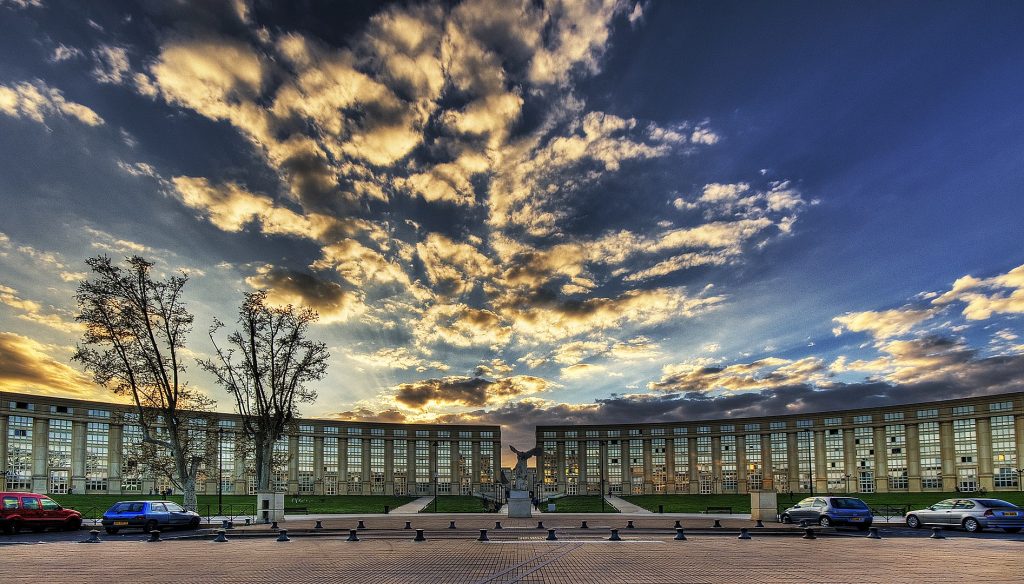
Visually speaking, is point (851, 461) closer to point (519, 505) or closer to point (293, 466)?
point (519, 505)

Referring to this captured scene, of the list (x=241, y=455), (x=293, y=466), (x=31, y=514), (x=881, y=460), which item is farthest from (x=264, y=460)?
(x=881, y=460)

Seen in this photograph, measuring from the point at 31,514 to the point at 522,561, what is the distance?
24.6m

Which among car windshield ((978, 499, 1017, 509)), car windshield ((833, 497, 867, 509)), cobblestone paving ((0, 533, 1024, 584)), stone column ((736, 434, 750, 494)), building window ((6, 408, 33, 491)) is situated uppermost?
cobblestone paving ((0, 533, 1024, 584))

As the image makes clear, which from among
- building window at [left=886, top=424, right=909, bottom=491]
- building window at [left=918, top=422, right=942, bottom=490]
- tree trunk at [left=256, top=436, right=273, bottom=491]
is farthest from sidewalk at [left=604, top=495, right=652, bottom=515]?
building window at [left=918, top=422, right=942, bottom=490]

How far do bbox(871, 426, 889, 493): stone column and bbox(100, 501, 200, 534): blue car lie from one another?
327ft

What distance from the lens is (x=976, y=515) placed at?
1161 inches

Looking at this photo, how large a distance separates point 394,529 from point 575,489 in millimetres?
92503

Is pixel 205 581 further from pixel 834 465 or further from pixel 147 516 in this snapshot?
pixel 834 465

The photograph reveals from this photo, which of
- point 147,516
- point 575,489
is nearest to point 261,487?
point 147,516

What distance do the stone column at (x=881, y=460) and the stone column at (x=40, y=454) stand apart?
11784 cm

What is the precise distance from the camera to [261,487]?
45.7m

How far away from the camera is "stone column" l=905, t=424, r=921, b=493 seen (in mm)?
97150

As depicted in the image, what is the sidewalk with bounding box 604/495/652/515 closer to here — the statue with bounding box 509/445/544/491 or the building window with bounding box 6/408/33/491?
the statue with bounding box 509/445/544/491

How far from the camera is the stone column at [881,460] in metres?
99.6
